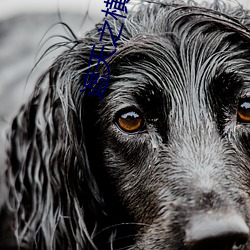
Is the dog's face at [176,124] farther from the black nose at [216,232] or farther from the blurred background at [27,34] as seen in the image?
the blurred background at [27,34]

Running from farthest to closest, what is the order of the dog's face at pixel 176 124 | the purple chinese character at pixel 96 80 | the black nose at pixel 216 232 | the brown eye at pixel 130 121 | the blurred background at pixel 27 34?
1. the blurred background at pixel 27 34
2. the purple chinese character at pixel 96 80
3. the brown eye at pixel 130 121
4. the dog's face at pixel 176 124
5. the black nose at pixel 216 232

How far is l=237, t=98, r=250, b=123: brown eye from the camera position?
3.02 meters

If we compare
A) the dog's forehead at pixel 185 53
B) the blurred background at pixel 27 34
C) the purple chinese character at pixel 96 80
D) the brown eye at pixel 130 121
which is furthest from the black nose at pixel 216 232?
the blurred background at pixel 27 34

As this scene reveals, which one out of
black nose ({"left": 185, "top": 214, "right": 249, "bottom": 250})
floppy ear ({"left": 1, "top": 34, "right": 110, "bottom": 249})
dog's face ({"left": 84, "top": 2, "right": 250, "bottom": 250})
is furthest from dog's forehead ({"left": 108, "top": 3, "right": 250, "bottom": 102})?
black nose ({"left": 185, "top": 214, "right": 249, "bottom": 250})

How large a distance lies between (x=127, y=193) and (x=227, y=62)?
0.67 meters

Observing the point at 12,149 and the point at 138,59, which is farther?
the point at 12,149

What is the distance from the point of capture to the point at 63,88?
10.5 feet

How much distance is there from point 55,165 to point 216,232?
0.92 meters

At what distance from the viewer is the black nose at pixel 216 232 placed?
2.58m

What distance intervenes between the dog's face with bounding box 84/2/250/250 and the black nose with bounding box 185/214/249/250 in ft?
0.24

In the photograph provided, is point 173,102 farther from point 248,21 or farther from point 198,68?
point 248,21

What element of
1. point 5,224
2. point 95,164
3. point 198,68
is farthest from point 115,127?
point 5,224

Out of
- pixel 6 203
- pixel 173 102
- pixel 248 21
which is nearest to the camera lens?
pixel 173 102

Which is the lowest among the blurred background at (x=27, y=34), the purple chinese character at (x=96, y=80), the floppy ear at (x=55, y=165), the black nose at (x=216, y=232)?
the black nose at (x=216, y=232)
